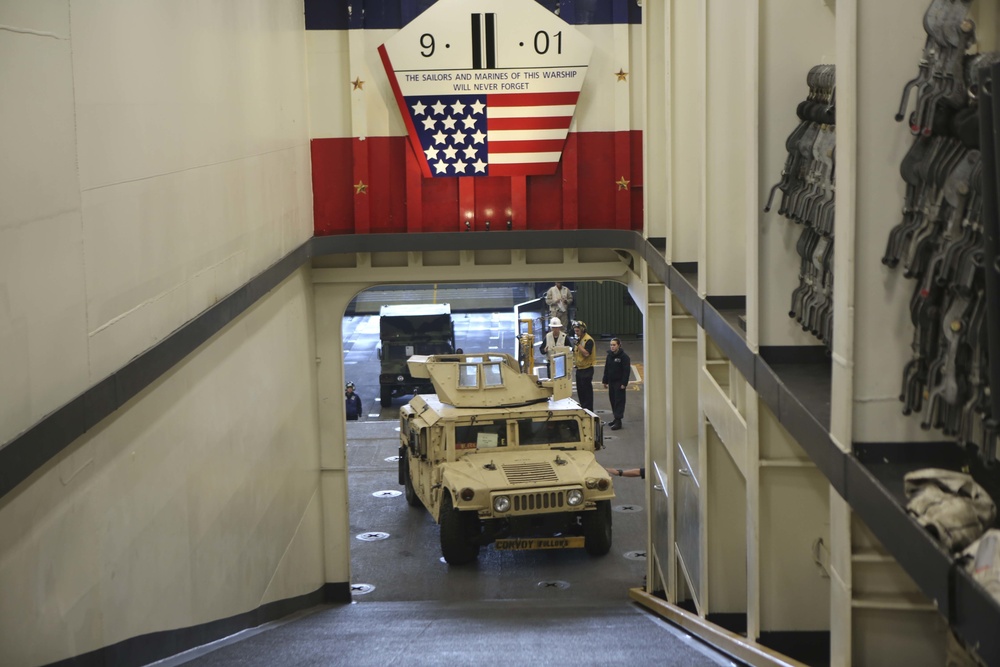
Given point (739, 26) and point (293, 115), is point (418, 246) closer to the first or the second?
point (293, 115)

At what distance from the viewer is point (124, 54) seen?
6555 millimetres

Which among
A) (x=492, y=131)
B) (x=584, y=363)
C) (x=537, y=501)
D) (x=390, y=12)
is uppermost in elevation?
(x=390, y=12)

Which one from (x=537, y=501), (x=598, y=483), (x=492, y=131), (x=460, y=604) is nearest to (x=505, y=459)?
(x=537, y=501)

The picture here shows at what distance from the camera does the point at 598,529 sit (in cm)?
1416

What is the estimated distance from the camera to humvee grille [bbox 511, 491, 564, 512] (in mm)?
13602

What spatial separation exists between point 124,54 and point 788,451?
14.5ft

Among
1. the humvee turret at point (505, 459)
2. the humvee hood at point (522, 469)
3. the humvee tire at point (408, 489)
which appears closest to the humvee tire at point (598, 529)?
the humvee turret at point (505, 459)

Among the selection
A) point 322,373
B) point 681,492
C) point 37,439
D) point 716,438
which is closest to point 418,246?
point 322,373

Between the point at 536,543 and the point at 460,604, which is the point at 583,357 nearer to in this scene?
the point at 536,543

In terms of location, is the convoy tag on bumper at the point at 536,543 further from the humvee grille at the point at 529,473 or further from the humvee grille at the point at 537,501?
the humvee grille at the point at 529,473

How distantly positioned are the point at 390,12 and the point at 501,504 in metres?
5.62

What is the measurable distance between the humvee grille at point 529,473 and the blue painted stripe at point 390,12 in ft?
17.0

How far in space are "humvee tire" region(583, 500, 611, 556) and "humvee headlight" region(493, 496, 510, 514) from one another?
115 centimetres

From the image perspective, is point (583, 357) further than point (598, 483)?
Yes
